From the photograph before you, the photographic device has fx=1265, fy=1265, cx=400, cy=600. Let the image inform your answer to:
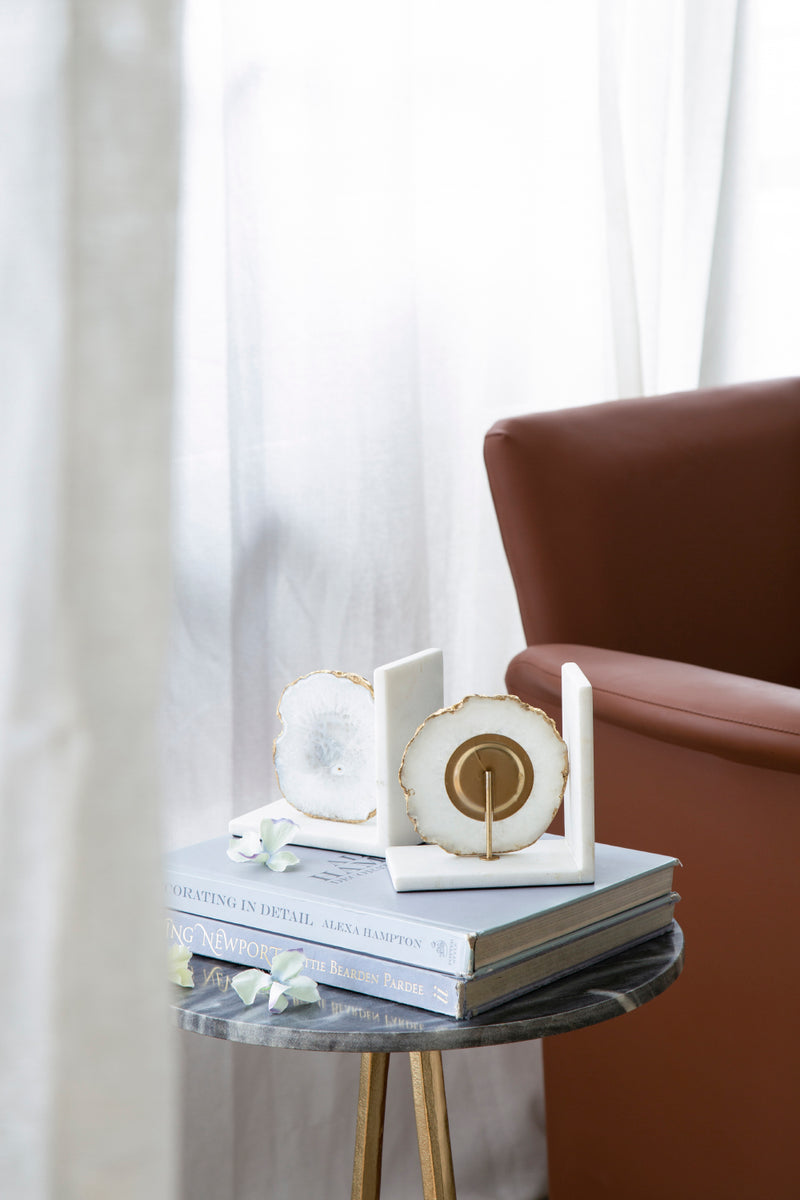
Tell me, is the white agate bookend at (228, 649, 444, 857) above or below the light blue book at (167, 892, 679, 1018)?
above

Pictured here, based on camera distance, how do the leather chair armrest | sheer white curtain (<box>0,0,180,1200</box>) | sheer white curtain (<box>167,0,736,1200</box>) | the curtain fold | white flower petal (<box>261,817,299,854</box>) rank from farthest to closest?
the curtain fold → sheer white curtain (<box>167,0,736,1200</box>) → the leather chair armrest → white flower petal (<box>261,817,299,854</box>) → sheer white curtain (<box>0,0,180,1200</box>)

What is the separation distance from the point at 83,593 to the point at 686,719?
0.88 metres

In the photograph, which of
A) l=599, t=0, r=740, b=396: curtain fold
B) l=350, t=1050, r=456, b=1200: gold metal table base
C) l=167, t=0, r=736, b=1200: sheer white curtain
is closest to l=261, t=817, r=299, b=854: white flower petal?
l=350, t=1050, r=456, b=1200: gold metal table base

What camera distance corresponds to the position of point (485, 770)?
1.04 meters

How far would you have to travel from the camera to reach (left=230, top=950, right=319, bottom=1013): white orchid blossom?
0.93 meters

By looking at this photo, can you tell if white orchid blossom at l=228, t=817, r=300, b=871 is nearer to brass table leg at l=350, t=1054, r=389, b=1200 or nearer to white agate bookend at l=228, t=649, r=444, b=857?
white agate bookend at l=228, t=649, r=444, b=857

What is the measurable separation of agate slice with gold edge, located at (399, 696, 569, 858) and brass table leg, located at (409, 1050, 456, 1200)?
9.3 inches

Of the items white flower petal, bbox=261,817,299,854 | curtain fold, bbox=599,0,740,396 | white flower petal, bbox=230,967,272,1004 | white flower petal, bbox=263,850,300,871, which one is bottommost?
white flower petal, bbox=230,967,272,1004

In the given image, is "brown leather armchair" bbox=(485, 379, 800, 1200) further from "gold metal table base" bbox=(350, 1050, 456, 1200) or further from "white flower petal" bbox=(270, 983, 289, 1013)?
"white flower petal" bbox=(270, 983, 289, 1013)

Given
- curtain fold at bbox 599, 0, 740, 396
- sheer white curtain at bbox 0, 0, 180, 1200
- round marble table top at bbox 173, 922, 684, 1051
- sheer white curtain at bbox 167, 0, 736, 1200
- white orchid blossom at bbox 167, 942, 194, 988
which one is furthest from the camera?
curtain fold at bbox 599, 0, 740, 396

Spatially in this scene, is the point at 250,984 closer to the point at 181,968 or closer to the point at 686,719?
the point at 181,968

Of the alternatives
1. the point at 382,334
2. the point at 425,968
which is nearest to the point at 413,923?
the point at 425,968

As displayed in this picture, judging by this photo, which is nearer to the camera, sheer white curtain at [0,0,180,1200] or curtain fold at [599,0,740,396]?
sheer white curtain at [0,0,180,1200]

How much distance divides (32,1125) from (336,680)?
675 millimetres
